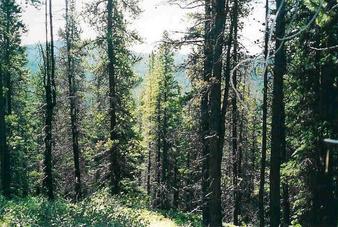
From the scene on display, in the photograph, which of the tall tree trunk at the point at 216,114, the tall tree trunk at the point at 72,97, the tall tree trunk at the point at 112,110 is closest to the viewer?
the tall tree trunk at the point at 216,114

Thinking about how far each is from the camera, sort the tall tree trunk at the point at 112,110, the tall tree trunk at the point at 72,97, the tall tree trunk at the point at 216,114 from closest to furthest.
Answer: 1. the tall tree trunk at the point at 216,114
2. the tall tree trunk at the point at 112,110
3. the tall tree trunk at the point at 72,97

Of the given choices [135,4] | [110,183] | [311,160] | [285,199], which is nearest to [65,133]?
[110,183]

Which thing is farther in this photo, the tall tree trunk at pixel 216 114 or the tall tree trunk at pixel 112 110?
the tall tree trunk at pixel 112 110

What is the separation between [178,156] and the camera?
152ft

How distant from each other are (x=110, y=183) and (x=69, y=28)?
11.5 m

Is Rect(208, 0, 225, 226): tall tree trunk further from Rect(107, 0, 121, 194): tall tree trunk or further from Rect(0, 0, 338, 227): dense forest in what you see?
Rect(107, 0, 121, 194): tall tree trunk

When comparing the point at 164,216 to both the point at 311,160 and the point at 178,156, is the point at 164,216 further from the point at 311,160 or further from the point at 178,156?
the point at 178,156

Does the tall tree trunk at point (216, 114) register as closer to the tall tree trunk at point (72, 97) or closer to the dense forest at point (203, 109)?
the dense forest at point (203, 109)

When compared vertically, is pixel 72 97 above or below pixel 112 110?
above

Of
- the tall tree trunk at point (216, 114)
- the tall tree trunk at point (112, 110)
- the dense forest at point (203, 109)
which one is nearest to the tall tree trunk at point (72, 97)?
the dense forest at point (203, 109)

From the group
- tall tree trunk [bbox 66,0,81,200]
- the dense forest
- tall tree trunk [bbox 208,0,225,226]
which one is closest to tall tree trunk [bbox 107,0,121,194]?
the dense forest

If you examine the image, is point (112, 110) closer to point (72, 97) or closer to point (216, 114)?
point (72, 97)

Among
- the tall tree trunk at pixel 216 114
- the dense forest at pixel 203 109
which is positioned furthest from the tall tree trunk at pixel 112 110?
the tall tree trunk at pixel 216 114

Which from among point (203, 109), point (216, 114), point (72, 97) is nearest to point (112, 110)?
point (72, 97)
